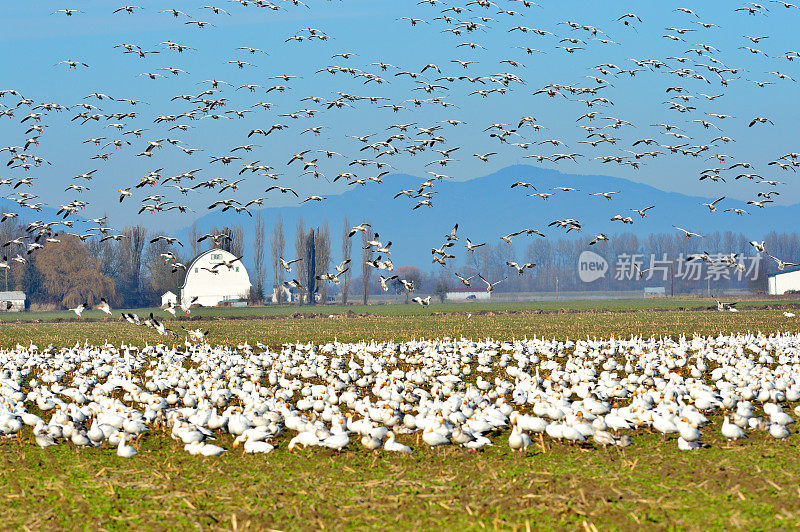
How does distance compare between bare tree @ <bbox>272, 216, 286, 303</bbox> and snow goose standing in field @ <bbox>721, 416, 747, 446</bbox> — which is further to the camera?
bare tree @ <bbox>272, 216, 286, 303</bbox>

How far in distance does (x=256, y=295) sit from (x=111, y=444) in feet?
362

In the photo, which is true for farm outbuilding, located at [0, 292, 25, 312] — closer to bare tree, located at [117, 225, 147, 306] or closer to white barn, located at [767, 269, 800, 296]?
bare tree, located at [117, 225, 147, 306]

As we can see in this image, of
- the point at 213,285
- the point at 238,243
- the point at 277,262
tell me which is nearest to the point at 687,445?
the point at 213,285

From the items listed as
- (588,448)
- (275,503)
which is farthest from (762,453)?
(275,503)

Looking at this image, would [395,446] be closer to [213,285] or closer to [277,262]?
[213,285]

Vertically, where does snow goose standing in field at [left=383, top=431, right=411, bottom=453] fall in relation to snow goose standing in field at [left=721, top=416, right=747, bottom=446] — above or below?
below

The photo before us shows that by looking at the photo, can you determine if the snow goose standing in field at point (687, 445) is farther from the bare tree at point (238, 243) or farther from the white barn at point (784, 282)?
the bare tree at point (238, 243)

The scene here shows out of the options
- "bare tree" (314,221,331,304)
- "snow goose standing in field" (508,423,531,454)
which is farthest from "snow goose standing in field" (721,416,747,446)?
"bare tree" (314,221,331,304)

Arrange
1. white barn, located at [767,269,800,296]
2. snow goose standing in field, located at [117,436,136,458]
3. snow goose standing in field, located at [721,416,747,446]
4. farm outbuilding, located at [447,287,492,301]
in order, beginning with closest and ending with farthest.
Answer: snow goose standing in field, located at [117,436,136,458]
snow goose standing in field, located at [721,416,747,446]
white barn, located at [767,269,800,296]
farm outbuilding, located at [447,287,492,301]

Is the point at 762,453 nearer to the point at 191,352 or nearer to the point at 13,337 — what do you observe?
the point at 191,352

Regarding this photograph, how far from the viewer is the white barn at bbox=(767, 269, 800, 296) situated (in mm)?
122000

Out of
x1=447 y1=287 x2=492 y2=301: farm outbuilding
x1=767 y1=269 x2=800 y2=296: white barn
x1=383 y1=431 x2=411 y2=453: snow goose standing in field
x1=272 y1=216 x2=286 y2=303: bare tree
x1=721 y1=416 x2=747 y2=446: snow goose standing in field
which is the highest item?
x1=272 y1=216 x2=286 y2=303: bare tree

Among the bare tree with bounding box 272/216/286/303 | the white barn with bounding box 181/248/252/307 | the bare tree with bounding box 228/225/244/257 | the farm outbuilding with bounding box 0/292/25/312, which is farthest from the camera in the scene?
the bare tree with bounding box 228/225/244/257

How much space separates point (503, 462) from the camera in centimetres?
1270
